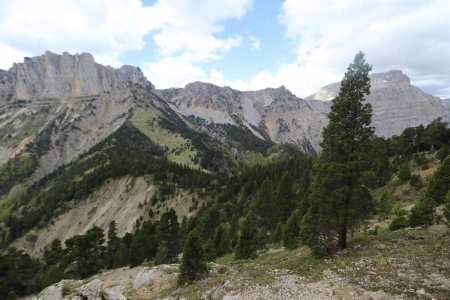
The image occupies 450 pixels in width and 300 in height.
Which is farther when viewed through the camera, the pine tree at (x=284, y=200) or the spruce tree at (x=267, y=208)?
the spruce tree at (x=267, y=208)

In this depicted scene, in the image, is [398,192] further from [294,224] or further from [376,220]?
[294,224]

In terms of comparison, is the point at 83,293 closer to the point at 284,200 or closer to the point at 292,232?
the point at 292,232

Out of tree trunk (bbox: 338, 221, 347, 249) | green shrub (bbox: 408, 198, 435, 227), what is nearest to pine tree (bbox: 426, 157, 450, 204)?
green shrub (bbox: 408, 198, 435, 227)

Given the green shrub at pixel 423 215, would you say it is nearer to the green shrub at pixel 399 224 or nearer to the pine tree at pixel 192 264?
the green shrub at pixel 399 224

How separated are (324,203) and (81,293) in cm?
2075

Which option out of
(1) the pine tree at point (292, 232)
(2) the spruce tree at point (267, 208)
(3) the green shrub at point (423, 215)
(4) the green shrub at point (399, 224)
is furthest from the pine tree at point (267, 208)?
(3) the green shrub at point (423, 215)

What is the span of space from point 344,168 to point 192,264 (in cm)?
1707

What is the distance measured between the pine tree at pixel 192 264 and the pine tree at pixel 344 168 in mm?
10768

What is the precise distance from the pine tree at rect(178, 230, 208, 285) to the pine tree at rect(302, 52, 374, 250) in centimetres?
1077

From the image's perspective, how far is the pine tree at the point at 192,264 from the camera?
107ft

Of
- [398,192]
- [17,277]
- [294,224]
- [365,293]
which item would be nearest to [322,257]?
[365,293]

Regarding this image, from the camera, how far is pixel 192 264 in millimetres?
32719

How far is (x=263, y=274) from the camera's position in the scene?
27.7m

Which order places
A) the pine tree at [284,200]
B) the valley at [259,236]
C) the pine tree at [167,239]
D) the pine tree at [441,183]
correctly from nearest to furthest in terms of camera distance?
the valley at [259,236] → the pine tree at [441,183] → the pine tree at [167,239] → the pine tree at [284,200]
